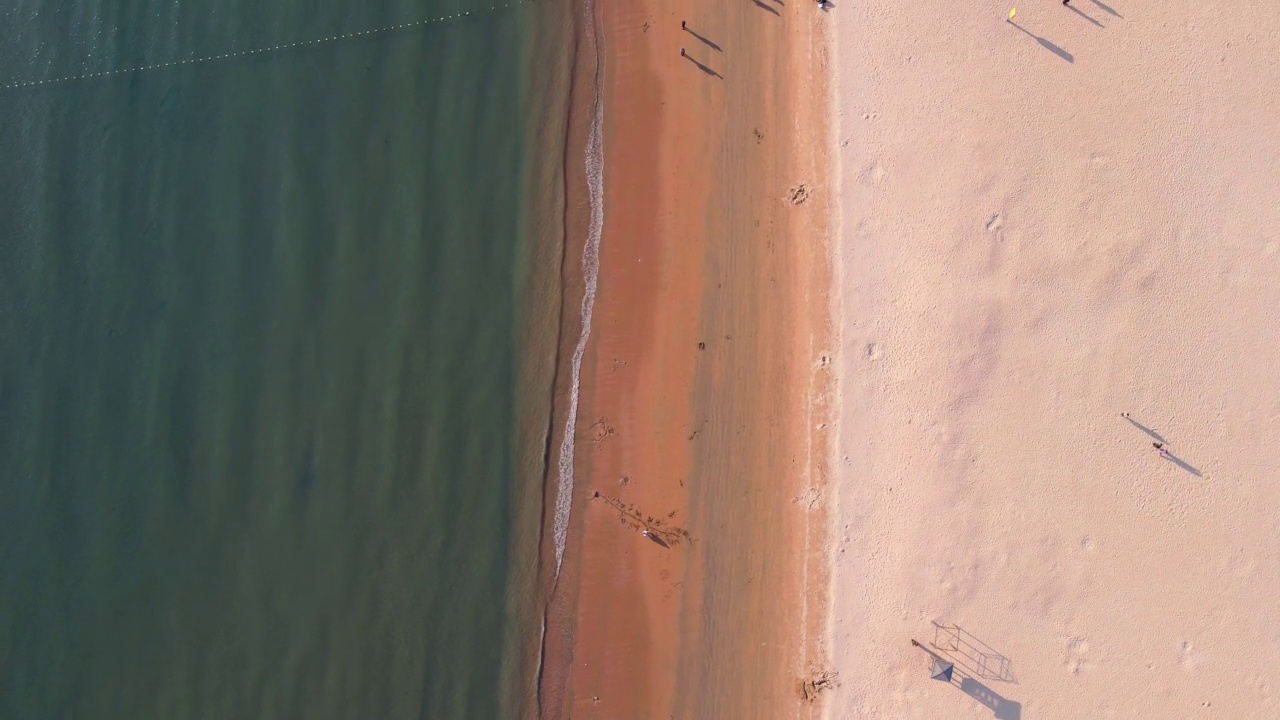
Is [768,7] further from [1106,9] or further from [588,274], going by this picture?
[1106,9]

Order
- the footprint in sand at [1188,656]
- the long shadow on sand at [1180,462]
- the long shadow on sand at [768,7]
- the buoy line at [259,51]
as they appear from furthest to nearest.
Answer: the buoy line at [259,51], the long shadow on sand at [768,7], the long shadow on sand at [1180,462], the footprint in sand at [1188,656]

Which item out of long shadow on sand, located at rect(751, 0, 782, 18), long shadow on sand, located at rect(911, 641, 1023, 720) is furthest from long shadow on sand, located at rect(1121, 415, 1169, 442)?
long shadow on sand, located at rect(751, 0, 782, 18)

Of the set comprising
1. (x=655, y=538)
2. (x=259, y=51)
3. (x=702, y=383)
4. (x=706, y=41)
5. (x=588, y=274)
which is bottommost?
(x=655, y=538)

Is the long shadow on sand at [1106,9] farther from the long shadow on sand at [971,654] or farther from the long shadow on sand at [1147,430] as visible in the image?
the long shadow on sand at [971,654]

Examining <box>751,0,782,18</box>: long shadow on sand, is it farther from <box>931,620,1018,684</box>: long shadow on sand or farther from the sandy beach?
<box>931,620,1018,684</box>: long shadow on sand

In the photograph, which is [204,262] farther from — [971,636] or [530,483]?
[971,636]

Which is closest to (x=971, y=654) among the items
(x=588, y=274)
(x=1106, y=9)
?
(x=588, y=274)

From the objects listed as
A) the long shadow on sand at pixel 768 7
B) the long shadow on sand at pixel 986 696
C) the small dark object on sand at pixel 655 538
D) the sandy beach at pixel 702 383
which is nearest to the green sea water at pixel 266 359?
the sandy beach at pixel 702 383
